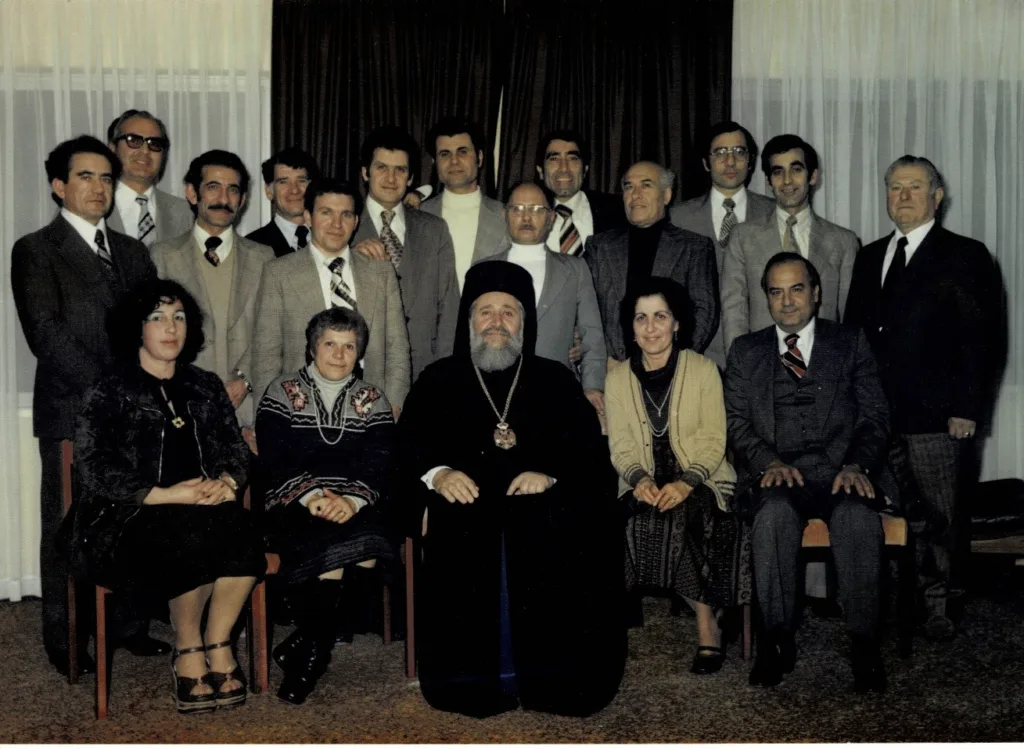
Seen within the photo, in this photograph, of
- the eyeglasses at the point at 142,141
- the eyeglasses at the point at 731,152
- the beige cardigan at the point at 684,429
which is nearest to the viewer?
the beige cardigan at the point at 684,429

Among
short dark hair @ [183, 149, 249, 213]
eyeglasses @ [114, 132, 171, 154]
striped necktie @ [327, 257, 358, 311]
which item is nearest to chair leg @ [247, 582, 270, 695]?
striped necktie @ [327, 257, 358, 311]

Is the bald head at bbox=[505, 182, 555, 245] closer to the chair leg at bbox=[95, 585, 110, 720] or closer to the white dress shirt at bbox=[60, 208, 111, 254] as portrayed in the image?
the white dress shirt at bbox=[60, 208, 111, 254]

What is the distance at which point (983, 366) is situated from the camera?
15.4 ft

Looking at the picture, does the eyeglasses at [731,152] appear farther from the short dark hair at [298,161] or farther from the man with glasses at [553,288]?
the short dark hair at [298,161]

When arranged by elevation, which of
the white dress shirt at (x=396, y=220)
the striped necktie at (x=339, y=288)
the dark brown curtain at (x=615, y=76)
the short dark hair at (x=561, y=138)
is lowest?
the striped necktie at (x=339, y=288)

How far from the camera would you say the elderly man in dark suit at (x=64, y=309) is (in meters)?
4.23

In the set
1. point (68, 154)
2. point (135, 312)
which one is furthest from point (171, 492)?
point (68, 154)

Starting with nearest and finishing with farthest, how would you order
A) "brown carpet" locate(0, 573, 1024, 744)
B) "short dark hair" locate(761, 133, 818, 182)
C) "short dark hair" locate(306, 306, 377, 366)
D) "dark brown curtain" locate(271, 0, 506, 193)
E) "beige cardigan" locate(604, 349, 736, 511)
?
"brown carpet" locate(0, 573, 1024, 744)
"short dark hair" locate(306, 306, 377, 366)
"beige cardigan" locate(604, 349, 736, 511)
"short dark hair" locate(761, 133, 818, 182)
"dark brown curtain" locate(271, 0, 506, 193)

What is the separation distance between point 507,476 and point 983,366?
2.10 m

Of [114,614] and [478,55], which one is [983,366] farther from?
[114,614]

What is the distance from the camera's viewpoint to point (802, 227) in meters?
5.01

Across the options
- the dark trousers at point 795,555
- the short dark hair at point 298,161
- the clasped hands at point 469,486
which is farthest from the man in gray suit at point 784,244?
the short dark hair at point 298,161

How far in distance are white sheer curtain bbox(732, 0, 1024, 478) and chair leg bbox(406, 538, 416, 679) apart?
3.02 m

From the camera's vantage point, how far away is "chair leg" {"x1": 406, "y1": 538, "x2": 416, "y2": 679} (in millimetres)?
4156
